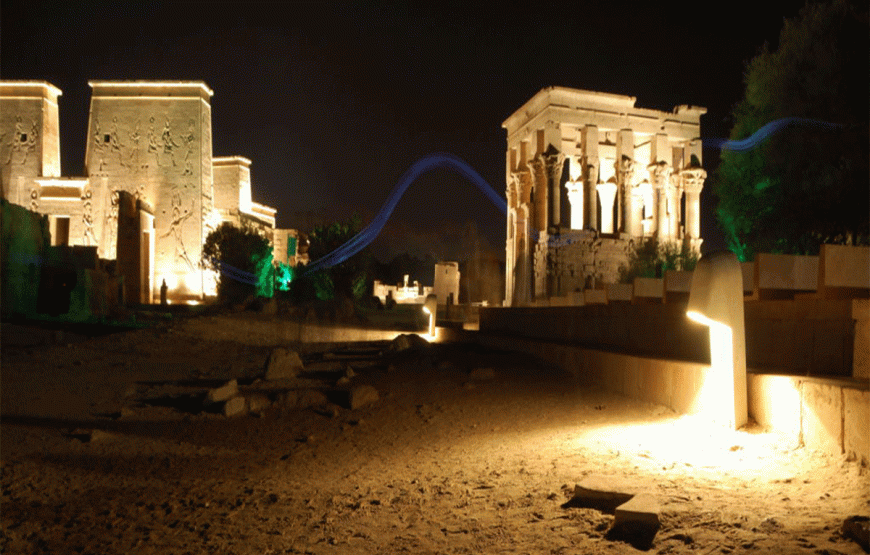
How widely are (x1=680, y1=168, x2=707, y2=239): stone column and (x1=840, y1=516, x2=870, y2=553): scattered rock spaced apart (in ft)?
102

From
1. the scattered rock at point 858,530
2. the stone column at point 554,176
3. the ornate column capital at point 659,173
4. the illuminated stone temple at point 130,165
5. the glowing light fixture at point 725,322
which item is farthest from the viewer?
the illuminated stone temple at point 130,165

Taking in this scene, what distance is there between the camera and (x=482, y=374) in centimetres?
1074

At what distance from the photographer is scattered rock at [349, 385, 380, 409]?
366 inches

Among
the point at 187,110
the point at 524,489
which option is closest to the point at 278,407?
the point at 524,489

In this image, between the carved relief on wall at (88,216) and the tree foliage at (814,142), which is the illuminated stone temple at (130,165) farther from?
the tree foliage at (814,142)

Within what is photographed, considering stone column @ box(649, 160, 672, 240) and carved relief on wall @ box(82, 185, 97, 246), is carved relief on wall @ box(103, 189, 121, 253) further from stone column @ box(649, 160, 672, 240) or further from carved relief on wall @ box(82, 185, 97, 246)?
stone column @ box(649, 160, 672, 240)

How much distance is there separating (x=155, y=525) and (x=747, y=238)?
21.2 m

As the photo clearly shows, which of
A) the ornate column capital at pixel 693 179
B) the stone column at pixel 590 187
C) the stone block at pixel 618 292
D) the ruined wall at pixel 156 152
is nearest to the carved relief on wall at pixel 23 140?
the ruined wall at pixel 156 152

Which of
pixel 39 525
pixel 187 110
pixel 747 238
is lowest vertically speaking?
pixel 39 525

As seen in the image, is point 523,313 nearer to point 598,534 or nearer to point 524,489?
point 524,489

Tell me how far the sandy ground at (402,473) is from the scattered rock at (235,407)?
0.25 m

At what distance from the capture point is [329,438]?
779 centimetres

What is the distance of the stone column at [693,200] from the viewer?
32156 mm

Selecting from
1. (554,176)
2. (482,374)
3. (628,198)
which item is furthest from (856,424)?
(628,198)
